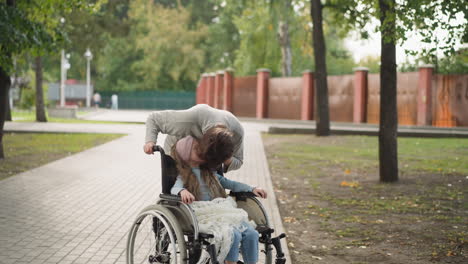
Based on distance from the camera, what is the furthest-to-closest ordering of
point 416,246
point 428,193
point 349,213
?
point 428,193, point 349,213, point 416,246

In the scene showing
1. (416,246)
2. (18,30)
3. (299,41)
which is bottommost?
(416,246)


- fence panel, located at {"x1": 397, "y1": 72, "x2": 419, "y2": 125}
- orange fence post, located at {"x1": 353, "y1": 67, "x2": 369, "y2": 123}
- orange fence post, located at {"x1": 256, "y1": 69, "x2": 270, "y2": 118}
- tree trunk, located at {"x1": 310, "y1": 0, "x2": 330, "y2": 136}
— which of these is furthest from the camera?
orange fence post, located at {"x1": 256, "y1": 69, "x2": 270, "y2": 118}

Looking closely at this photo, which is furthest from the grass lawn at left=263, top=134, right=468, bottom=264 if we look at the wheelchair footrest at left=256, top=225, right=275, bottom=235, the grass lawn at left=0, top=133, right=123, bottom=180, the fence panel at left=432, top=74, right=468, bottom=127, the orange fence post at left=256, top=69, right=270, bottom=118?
the orange fence post at left=256, top=69, right=270, bottom=118

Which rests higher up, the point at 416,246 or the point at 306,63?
the point at 306,63

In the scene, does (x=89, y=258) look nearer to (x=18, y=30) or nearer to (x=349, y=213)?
(x=349, y=213)

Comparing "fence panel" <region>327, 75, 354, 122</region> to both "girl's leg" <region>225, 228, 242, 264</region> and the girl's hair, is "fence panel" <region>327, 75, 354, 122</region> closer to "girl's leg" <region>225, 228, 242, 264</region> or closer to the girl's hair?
the girl's hair

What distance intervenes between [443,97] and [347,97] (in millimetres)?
5188

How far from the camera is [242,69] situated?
53.1 meters

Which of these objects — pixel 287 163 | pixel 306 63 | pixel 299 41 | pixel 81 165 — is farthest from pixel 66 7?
pixel 306 63

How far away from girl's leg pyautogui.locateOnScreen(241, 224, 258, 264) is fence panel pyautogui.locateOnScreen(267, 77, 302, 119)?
96.2ft

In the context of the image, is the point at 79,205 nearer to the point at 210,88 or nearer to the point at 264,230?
the point at 264,230

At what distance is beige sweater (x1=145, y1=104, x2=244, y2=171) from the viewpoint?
461cm

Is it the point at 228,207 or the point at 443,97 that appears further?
the point at 443,97

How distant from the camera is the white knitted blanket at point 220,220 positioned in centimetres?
418
